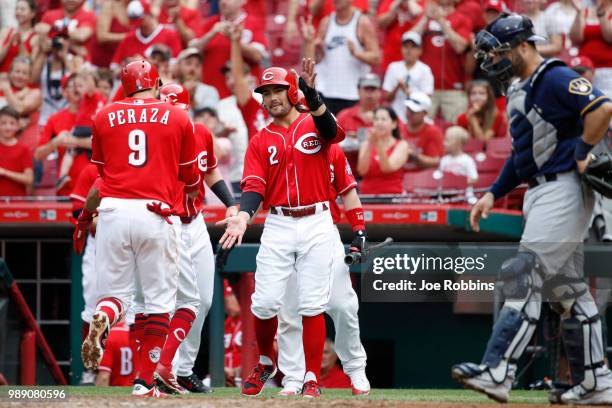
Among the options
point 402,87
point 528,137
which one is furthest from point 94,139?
point 402,87

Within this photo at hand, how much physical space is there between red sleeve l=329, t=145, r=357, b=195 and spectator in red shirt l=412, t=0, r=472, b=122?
449 centimetres

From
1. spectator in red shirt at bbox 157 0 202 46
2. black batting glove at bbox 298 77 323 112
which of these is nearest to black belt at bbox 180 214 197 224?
black batting glove at bbox 298 77 323 112

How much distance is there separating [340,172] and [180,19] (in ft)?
18.0

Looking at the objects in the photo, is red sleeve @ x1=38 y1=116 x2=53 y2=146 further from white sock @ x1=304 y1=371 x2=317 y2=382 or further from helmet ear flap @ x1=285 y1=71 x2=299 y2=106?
white sock @ x1=304 y1=371 x2=317 y2=382

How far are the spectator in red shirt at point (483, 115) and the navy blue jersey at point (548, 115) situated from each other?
17.0 feet

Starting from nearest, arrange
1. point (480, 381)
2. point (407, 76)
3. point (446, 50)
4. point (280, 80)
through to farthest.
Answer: point (480, 381), point (280, 80), point (407, 76), point (446, 50)

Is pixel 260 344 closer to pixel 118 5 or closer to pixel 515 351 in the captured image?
pixel 515 351

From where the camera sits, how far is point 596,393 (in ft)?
19.2

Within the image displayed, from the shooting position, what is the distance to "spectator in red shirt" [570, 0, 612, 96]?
442 inches

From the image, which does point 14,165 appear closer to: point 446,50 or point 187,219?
point 187,219

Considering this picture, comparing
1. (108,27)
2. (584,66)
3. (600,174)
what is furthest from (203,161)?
(108,27)

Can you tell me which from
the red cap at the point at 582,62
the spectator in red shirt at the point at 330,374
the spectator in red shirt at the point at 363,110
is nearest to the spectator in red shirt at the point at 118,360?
the spectator in red shirt at the point at 330,374

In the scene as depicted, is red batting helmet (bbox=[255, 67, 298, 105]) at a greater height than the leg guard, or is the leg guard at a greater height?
red batting helmet (bbox=[255, 67, 298, 105])

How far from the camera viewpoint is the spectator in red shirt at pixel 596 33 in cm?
1123
